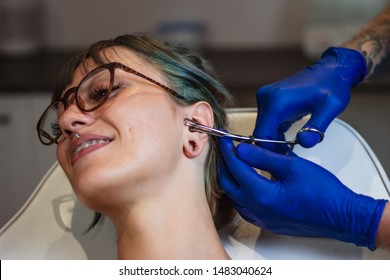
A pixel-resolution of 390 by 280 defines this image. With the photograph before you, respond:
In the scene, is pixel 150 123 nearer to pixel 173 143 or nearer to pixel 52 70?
pixel 173 143

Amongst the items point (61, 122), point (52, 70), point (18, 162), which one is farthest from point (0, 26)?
point (61, 122)

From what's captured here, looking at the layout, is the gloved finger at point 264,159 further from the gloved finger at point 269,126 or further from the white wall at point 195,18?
the white wall at point 195,18

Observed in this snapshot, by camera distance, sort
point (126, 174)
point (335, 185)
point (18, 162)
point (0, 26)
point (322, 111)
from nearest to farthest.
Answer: point (126, 174)
point (335, 185)
point (322, 111)
point (18, 162)
point (0, 26)

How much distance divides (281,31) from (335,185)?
165 centimetres

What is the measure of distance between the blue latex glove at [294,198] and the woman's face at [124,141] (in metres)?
0.14

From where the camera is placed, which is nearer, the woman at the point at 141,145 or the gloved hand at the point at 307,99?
the woman at the point at 141,145

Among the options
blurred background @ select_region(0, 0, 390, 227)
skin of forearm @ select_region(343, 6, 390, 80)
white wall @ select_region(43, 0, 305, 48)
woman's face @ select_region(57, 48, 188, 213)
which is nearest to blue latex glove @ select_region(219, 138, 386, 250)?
woman's face @ select_region(57, 48, 188, 213)

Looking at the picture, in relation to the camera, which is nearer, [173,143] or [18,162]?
[173,143]

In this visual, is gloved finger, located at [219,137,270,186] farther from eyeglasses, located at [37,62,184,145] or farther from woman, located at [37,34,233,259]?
eyeglasses, located at [37,62,184,145]

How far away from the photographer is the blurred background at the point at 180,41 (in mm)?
2453

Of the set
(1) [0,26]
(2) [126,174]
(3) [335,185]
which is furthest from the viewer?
(1) [0,26]

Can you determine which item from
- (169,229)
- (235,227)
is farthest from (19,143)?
(169,229)

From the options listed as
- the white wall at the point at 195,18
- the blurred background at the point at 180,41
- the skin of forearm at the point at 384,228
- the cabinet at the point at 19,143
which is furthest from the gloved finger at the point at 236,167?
the white wall at the point at 195,18

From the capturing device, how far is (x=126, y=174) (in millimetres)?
1170
